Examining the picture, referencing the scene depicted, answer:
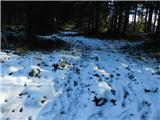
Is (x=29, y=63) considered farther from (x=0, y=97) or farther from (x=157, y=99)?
(x=157, y=99)

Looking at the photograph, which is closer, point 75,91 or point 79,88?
point 75,91

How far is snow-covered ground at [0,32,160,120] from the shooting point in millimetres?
8211

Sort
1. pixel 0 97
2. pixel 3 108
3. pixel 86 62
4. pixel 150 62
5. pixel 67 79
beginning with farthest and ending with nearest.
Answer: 1. pixel 150 62
2. pixel 86 62
3. pixel 67 79
4. pixel 0 97
5. pixel 3 108

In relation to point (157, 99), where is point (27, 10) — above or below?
above

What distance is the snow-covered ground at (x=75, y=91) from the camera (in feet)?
26.9

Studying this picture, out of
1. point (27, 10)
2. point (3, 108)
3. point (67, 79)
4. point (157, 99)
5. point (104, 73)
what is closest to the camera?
point (3, 108)

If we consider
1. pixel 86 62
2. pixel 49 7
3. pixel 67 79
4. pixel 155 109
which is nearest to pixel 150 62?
pixel 86 62

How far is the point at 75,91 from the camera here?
32.5 feet

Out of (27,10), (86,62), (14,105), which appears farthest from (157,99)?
(27,10)

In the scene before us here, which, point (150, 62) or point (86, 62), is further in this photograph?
point (150, 62)

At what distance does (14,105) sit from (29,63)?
464cm

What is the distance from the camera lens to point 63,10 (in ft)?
75.0

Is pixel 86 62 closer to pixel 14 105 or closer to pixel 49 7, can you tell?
pixel 14 105

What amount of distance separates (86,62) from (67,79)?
3.79 meters
